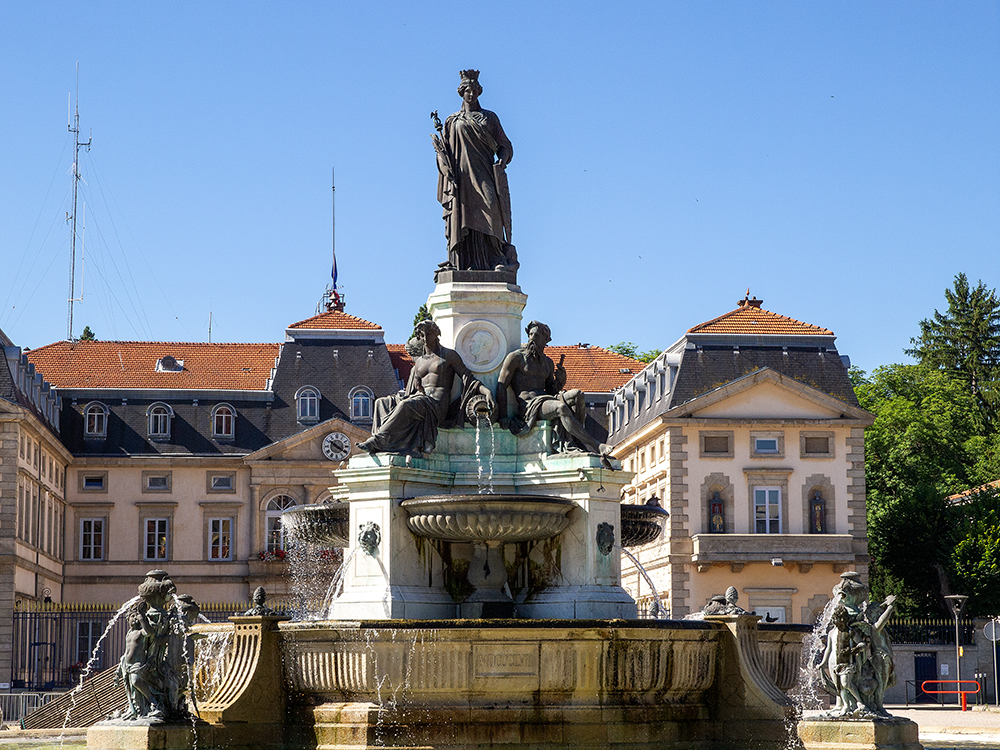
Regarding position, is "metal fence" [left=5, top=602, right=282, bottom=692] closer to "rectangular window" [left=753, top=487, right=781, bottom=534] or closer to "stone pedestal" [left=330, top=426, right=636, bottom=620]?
"rectangular window" [left=753, top=487, right=781, bottom=534]

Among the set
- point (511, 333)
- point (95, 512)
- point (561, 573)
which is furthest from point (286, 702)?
point (95, 512)

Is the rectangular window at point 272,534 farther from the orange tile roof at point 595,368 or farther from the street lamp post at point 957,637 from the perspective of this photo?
the street lamp post at point 957,637

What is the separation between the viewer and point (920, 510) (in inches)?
2549

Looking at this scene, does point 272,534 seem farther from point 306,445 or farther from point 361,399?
point 361,399

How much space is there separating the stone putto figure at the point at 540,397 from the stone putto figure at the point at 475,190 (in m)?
1.63

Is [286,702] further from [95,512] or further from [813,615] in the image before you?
[95,512]

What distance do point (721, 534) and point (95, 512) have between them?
27.5 meters

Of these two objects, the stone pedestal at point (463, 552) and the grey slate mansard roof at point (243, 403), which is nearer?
the stone pedestal at point (463, 552)

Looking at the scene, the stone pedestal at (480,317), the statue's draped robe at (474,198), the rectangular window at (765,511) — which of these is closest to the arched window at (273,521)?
the rectangular window at (765,511)

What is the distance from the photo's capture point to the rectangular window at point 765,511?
63.5 m

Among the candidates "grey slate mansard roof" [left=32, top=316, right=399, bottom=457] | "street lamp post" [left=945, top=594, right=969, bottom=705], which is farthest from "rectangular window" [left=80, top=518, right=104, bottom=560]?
"street lamp post" [left=945, top=594, right=969, bottom=705]

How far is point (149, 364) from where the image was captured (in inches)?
2940

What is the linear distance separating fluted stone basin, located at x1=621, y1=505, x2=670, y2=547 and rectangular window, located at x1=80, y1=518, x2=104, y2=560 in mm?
51777

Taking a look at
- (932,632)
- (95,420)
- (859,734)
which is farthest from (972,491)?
(859,734)
